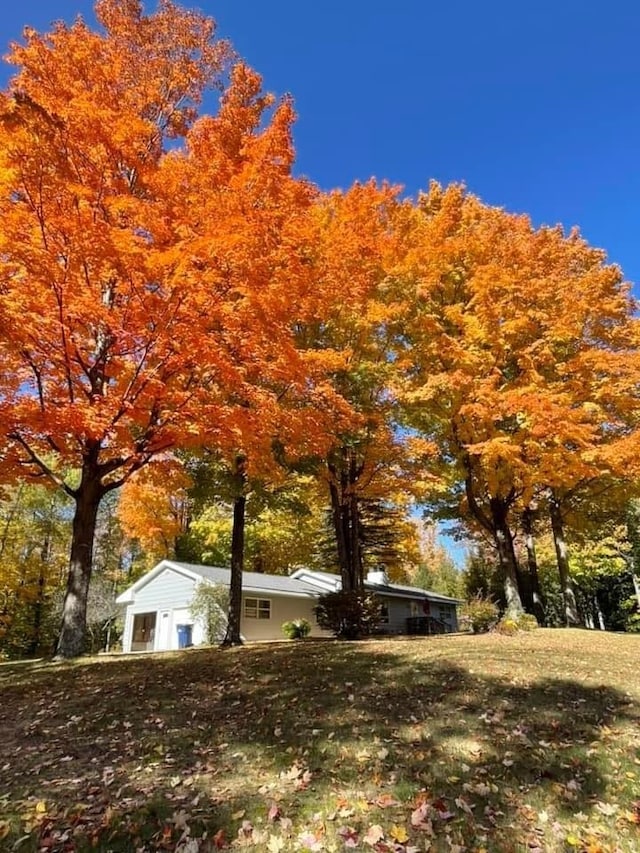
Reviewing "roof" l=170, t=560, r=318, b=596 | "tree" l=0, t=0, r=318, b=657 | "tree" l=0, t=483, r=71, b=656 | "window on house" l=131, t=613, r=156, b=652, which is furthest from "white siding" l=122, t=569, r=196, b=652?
"tree" l=0, t=0, r=318, b=657

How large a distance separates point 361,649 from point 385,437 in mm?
6012

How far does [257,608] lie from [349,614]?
9.10m

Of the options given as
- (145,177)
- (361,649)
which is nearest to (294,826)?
(361,649)

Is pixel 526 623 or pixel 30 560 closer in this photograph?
pixel 526 623

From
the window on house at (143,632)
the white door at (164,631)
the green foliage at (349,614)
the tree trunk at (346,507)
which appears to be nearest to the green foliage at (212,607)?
the white door at (164,631)

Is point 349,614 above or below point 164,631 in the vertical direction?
above

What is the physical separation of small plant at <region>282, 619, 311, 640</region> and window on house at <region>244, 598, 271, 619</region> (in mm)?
1081

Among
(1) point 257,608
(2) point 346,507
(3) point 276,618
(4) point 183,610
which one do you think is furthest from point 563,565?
(4) point 183,610

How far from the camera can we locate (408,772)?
4438 mm

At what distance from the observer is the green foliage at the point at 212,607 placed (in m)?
20.6

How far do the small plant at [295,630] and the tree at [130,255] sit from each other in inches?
515

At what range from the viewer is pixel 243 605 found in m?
22.6

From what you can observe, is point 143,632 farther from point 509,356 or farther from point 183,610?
point 509,356

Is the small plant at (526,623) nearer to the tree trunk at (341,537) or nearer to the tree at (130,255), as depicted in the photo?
the tree trunk at (341,537)
